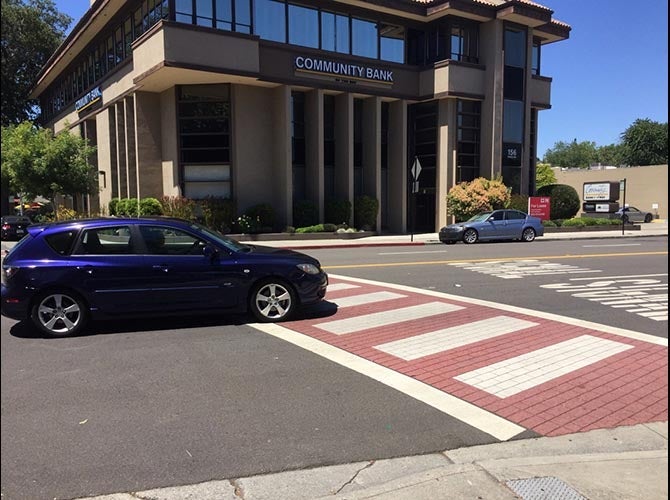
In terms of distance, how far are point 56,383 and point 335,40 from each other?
25036mm

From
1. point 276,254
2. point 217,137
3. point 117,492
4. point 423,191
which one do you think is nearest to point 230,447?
point 117,492

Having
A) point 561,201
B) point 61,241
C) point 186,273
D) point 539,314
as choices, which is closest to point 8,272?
point 61,241

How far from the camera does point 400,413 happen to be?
4.57 m

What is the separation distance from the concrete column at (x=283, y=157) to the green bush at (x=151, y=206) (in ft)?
17.6

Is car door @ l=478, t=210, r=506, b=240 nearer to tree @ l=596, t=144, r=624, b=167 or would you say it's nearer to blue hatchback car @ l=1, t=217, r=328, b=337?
blue hatchback car @ l=1, t=217, r=328, b=337

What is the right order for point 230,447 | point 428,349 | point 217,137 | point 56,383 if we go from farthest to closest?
point 217,137, point 428,349, point 56,383, point 230,447

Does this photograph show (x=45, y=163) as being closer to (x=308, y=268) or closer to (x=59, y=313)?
(x=59, y=313)

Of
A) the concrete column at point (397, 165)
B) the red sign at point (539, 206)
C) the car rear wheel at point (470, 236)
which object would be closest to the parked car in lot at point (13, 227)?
the concrete column at point (397, 165)

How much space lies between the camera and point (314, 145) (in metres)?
27.2

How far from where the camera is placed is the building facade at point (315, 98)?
24703mm

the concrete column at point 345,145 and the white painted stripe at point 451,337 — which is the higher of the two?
the concrete column at point 345,145

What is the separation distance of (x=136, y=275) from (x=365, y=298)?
3.96 meters

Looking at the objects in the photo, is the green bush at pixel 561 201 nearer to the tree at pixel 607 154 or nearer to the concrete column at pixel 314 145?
the concrete column at pixel 314 145

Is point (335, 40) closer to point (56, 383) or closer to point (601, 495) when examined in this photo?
point (56, 383)
